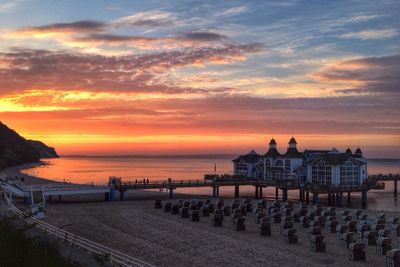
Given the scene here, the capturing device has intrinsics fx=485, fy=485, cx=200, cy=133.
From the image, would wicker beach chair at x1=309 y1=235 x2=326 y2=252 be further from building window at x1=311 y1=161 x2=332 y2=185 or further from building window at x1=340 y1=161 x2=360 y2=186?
building window at x1=340 y1=161 x2=360 y2=186

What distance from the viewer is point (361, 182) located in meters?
65.9

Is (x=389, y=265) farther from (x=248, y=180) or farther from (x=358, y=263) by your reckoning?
(x=248, y=180)

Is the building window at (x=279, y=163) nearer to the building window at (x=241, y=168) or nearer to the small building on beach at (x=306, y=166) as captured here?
the small building on beach at (x=306, y=166)

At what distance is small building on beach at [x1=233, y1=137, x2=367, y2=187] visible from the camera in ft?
211

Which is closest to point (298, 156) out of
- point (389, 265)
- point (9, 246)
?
point (389, 265)

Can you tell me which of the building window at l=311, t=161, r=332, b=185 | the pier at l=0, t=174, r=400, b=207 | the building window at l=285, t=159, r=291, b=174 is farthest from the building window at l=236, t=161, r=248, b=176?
the building window at l=311, t=161, r=332, b=185

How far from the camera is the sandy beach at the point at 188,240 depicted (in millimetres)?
28109

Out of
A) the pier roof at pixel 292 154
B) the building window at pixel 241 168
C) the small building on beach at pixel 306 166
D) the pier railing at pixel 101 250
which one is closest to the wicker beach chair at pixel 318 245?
the pier railing at pixel 101 250

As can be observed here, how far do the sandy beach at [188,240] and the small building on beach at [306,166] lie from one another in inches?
807

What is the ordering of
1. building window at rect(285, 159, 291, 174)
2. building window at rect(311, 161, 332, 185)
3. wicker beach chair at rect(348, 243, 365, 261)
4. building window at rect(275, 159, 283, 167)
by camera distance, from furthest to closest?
building window at rect(275, 159, 283, 167), building window at rect(285, 159, 291, 174), building window at rect(311, 161, 332, 185), wicker beach chair at rect(348, 243, 365, 261)

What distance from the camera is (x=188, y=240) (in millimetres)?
33812

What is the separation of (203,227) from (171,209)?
9.11 metres

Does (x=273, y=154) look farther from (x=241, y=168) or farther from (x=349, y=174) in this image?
(x=349, y=174)

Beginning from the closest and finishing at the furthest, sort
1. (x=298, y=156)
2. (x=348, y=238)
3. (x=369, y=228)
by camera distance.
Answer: (x=348, y=238), (x=369, y=228), (x=298, y=156)
